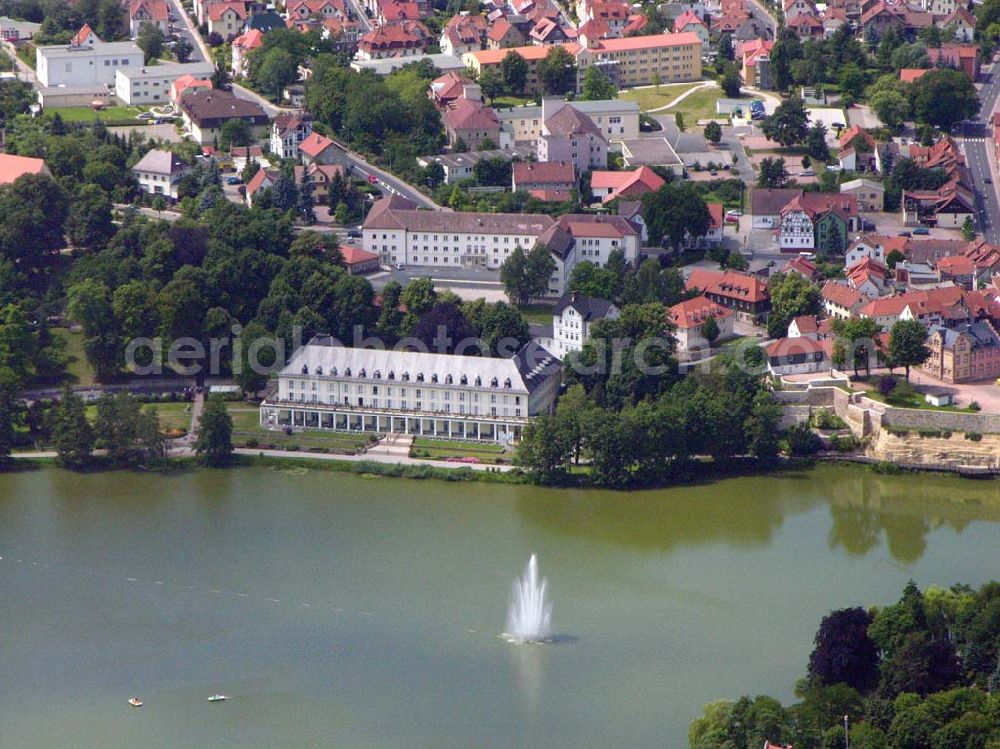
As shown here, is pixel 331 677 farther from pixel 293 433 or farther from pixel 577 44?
pixel 577 44

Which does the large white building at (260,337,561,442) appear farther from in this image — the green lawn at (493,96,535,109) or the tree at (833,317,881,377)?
the green lawn at (493,96,535,109)

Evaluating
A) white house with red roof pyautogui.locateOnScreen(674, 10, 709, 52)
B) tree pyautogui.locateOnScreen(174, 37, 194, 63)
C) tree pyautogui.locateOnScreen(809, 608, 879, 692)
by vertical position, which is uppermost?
white house with red roof pyautogui.locateOnScreen(674, 10, 709, 52)

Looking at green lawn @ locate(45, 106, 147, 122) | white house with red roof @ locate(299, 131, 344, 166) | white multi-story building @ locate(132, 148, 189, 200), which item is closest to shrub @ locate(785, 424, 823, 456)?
white house with red roof @ locate(299, 131, 344, 166)

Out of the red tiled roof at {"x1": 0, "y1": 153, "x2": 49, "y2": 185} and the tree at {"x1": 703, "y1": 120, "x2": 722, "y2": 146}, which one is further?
the tree at {"x1": 703, "y1": 120, "x2": 722, "y2": 146}

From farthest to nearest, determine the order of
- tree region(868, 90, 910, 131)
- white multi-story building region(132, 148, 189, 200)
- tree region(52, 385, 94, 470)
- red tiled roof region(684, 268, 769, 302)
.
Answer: tree region(868, 90, 910, 131) → white multi-story building region(132, 148, 189, 200) → red tiled roof region(684, 268, 769, 302) → tree region(52, 385, 94, 470)

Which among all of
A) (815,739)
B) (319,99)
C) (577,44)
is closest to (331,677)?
(815,739)

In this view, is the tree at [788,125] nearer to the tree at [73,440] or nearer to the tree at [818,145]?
the tree at [818,145]

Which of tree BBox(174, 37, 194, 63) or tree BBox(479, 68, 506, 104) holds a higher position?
tree BBox(174, 37, 194, 63)
